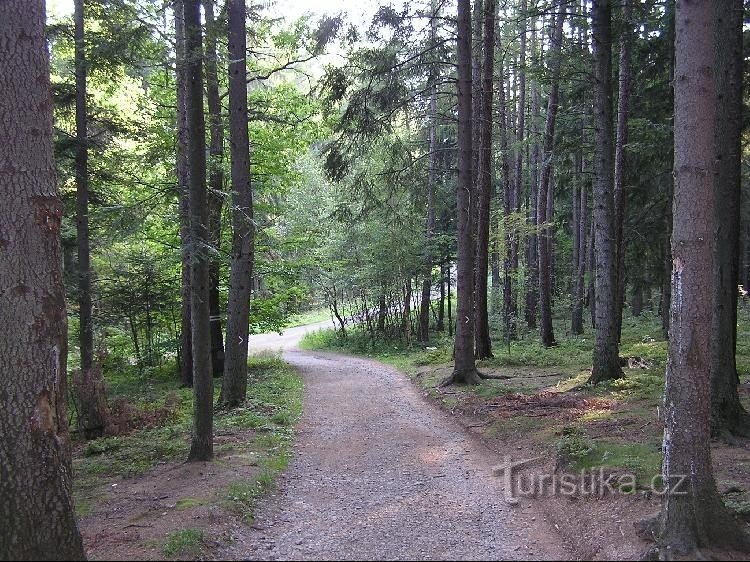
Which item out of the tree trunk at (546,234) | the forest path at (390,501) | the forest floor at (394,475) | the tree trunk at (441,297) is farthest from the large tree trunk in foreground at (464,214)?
the tree trunk at (441,297)

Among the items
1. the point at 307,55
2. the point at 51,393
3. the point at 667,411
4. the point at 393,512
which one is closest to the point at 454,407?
the point at 393,512

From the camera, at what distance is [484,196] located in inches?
601

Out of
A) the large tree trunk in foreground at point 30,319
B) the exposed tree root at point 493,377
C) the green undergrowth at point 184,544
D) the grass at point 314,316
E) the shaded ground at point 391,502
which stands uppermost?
the large tree trunk in foreground at point 30,319

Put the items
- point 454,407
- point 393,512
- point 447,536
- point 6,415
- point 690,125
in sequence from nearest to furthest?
point 6,415 → point 690,125 → point 447,536 → point 393,512 → point 454,407

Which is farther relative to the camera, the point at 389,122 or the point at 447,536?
the point at 389,122

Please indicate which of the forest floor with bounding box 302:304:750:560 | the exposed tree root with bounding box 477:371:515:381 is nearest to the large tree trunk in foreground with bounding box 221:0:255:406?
the forest floor with bounding box 302:304:750:560

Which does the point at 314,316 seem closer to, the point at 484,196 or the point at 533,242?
the point at 533,242

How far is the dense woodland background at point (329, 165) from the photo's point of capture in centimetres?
712

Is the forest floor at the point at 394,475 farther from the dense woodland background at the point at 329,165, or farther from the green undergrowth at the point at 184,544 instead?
the dense woodland background at the point at 329,165

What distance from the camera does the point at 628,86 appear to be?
1427 cm

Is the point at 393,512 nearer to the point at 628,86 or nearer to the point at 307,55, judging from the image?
the point at 307,55

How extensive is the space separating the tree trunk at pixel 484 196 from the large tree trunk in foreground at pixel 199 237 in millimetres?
9291

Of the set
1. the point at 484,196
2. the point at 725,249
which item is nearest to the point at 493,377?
the point at 484,196

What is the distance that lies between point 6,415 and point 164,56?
5408 mm
